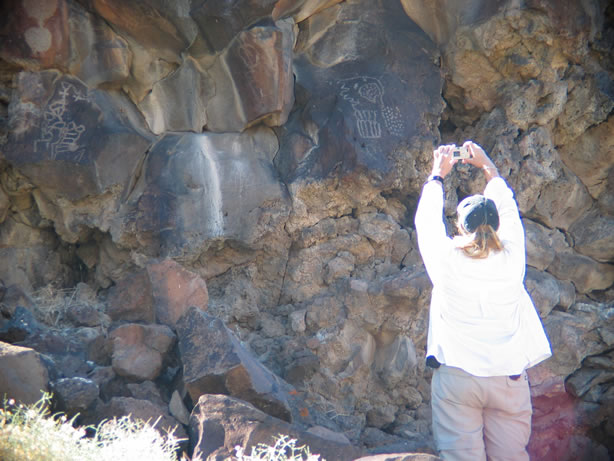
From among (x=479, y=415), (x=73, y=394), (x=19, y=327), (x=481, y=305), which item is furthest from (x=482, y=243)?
(x=19, y=327)

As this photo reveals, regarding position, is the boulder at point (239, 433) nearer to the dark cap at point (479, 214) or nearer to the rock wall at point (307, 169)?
the rock wall at point (307, 169)

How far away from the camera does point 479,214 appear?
2.55 m

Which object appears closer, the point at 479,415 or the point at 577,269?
the point at 479,415

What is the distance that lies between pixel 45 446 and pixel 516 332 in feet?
6.22

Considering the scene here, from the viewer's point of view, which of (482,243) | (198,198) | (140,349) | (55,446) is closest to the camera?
(55,446)

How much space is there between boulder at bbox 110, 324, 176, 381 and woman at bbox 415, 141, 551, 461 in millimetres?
1696

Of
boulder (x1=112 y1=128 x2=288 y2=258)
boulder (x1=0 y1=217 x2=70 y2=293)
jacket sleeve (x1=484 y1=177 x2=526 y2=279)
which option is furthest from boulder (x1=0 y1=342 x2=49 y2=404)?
jacket sleeve (x1=484 y1=177 x2=526 y2=279)

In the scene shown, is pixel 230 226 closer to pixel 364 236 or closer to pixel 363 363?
pixel 364 236

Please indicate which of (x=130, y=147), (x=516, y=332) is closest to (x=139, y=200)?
(x=130, y=147)

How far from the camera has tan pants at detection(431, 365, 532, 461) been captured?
8.59 feet

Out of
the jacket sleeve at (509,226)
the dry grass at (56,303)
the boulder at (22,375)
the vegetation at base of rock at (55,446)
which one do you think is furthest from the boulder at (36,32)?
the jacket sleeve at (509,226)

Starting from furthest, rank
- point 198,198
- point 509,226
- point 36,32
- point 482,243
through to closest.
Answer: point 198,198 → point 36,32 → point 509,226 → point 482,243

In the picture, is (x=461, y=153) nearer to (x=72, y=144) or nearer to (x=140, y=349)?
(x=140, y=349)

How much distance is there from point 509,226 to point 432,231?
330 millimetres
